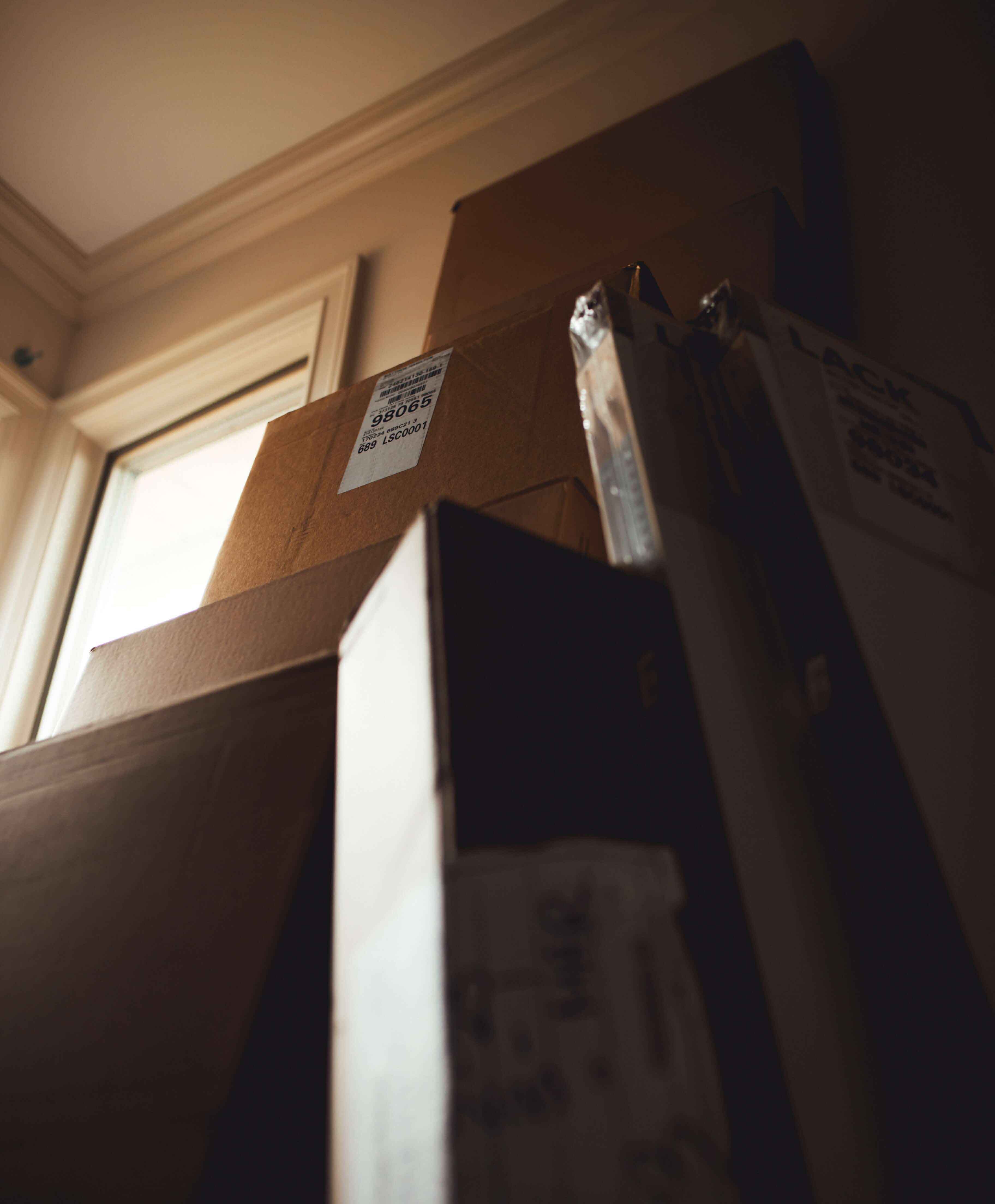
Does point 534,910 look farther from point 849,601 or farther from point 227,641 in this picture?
point 227,641

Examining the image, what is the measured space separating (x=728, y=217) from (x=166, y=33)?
152cm

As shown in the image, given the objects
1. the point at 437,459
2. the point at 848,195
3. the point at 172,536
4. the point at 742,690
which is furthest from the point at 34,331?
the point at 742,690

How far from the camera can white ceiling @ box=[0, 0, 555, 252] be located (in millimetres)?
1747

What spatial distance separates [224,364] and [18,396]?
603 mm

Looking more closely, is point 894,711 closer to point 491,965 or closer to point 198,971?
point 491,965

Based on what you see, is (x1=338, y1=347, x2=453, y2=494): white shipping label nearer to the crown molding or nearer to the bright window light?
the bright window light

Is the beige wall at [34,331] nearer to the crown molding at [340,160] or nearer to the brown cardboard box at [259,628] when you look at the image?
the crown molding at [340,160]

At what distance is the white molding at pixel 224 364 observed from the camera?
1774 mm

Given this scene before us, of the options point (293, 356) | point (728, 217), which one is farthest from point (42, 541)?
point (728, 217)

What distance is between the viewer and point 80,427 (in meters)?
2.17

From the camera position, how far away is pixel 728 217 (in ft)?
3.11

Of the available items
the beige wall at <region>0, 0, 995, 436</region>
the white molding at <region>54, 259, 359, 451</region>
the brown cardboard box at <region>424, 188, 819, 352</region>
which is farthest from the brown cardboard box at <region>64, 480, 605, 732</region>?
the white molding at <region>54, 259, 359, 451</region>

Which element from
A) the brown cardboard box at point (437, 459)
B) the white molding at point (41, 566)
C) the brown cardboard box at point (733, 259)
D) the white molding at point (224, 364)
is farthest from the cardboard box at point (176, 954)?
the white molding at point (41, 566)

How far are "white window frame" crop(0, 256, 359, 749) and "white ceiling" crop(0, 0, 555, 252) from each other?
44cm
